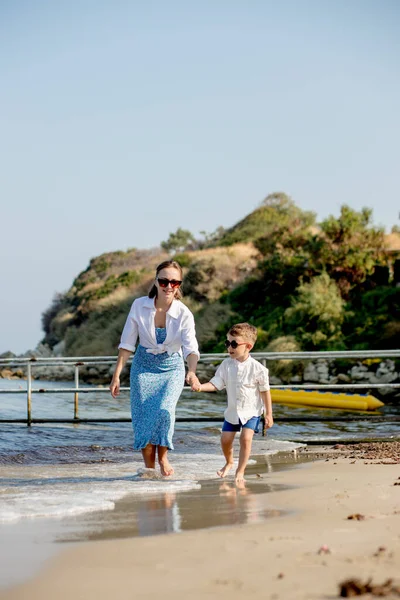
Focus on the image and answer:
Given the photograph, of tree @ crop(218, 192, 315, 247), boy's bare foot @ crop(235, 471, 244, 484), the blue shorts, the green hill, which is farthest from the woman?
tree @ crop(218, 192, 315, 247)

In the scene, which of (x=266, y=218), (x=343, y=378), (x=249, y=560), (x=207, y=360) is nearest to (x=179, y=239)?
(x=266, y=218)

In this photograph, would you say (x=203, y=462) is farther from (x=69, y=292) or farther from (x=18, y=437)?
(x=69, y=292)

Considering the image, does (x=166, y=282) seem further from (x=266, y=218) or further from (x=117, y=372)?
(x=266, y=218)

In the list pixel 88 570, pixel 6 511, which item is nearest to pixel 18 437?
pixel 6 511

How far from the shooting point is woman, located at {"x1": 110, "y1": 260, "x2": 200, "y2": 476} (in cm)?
707

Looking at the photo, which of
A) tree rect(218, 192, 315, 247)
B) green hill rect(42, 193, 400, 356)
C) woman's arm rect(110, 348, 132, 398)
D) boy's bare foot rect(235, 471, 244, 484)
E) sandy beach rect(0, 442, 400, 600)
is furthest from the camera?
tree rect(218, 192, 315, 247)

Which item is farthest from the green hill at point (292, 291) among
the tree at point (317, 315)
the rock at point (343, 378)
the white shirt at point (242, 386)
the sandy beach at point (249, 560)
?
the sandy beach at point (249, 560)

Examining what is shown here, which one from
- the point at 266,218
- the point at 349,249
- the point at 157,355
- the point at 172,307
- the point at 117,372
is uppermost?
the point at 266,218

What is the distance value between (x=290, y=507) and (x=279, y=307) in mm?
26149

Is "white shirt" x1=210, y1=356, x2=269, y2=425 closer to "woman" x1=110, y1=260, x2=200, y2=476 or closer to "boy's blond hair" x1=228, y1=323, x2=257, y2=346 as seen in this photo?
"boy's blond hair" x1=228, y1=323, x2=257, y2=346

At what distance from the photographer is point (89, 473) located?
26.0ft

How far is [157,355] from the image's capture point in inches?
280

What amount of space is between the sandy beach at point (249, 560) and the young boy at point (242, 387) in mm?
2025

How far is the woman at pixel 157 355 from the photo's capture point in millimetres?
7066
